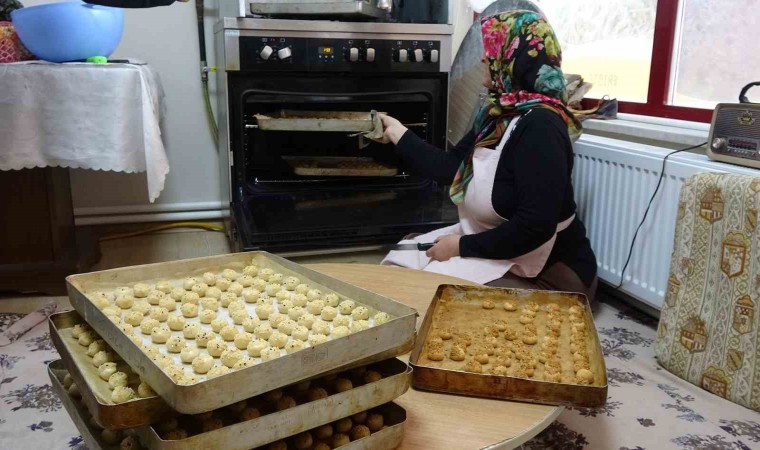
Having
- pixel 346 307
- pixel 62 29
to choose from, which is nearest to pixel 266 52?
pixel 62 29

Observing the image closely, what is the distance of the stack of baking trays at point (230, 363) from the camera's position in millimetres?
699

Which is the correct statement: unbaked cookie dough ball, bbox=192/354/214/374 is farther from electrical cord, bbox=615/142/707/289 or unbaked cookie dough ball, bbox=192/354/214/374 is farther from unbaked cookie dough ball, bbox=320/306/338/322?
electrical cord, bbox=615/142/707/289

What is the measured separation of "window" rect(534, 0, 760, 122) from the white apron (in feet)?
2.09

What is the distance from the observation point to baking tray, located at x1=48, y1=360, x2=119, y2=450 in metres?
0.80

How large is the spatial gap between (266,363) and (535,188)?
1.23m

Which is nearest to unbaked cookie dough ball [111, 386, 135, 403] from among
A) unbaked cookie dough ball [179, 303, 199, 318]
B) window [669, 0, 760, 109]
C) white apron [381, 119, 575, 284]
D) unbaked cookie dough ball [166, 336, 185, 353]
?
unbaked cookie dough ball [166, 336, 185, 353]

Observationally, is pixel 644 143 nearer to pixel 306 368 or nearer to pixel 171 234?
pixel 306 368

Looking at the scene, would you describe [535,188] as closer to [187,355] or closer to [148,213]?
[187,355]

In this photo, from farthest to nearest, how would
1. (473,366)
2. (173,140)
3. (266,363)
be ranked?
1. (173,140)
2. (473,366)
3. (266,363)

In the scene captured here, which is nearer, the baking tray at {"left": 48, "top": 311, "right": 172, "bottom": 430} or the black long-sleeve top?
the baking tray at {"left": 48, "top": 311, "right": 172, "bottom": 430}

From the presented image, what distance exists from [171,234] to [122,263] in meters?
0.41

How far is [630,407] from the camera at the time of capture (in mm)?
1659

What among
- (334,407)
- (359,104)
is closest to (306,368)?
(334,407)

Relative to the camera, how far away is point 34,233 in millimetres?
2324
